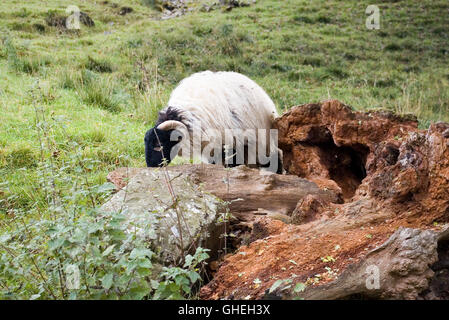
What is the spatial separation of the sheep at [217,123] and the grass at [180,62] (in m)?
0.70

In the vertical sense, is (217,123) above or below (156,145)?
above

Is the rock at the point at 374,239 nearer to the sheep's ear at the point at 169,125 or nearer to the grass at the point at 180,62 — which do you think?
the sheep's ear at the point at 169,125

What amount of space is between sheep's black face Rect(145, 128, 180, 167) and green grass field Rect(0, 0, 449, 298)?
580 mm

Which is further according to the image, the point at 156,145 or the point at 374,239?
the point at 156,145

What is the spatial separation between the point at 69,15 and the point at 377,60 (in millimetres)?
11007

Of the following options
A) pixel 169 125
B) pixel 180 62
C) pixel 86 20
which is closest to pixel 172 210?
pixel 169 125

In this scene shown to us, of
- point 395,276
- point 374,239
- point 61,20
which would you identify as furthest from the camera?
point 61,20

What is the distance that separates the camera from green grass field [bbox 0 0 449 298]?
650 cm

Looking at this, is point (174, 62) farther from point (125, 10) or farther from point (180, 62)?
point (125, 10)

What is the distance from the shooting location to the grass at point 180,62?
263 inches

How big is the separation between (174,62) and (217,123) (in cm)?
759

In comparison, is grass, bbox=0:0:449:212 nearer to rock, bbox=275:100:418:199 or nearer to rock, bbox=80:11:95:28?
rock, bbox=80:11:95:28

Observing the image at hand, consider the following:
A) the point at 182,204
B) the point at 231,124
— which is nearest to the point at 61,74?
the point at 231,124

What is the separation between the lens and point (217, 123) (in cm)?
571
